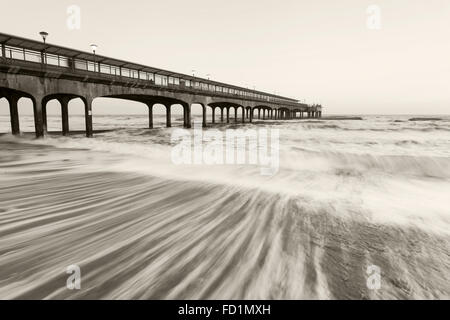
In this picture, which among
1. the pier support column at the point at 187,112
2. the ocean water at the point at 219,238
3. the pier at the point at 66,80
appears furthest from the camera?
the pier support column at the point at 187,112

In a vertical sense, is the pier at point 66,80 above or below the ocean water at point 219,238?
above

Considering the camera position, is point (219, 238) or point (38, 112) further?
point (38, 112)

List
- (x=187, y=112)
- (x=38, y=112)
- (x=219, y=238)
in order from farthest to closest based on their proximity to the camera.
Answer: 1. (x=187, y=112)
2. (x=38, y=112)
3. (x=219, y=238)

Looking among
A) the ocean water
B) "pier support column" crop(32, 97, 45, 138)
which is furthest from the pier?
the ocean water

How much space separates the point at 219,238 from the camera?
468cm

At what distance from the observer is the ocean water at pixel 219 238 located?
3.36 m

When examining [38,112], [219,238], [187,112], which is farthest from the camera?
[187,112]

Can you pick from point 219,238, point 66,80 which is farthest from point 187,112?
point 219,238

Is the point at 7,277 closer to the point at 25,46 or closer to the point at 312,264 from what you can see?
the point at 312,264

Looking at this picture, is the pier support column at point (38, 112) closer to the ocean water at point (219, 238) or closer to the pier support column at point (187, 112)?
the ocean water at point (219, 238)

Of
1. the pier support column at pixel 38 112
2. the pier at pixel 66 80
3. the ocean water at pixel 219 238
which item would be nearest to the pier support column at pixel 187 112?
the pier at pixel 66 80

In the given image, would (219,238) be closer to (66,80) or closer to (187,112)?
(66,80)

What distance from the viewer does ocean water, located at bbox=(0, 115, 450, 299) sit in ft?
11.0

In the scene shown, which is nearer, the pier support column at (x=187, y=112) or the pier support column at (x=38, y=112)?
the pier support column at (x=38, y=112)
